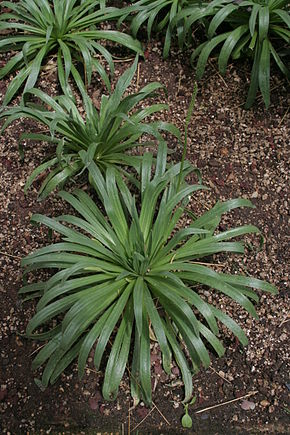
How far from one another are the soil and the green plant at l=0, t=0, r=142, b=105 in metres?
0.17

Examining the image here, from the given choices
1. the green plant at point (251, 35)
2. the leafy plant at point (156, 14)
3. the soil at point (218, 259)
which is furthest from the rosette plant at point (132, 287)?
the leafy plant at point (156, 14)

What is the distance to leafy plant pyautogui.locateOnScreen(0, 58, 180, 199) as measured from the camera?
3131 mm

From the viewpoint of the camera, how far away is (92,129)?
3160 millimetres

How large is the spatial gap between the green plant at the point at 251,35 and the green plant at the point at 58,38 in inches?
18.8

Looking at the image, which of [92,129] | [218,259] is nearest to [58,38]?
[92,129]

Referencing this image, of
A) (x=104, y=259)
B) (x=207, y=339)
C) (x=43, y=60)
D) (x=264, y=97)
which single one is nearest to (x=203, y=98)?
(x=264, y=97)

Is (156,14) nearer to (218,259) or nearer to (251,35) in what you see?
(251,35)

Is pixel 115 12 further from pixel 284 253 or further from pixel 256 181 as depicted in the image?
pixel 284 253

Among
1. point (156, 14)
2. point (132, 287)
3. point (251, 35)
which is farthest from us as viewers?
point (156, 14)

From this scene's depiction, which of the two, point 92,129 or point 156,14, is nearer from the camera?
point 92,129

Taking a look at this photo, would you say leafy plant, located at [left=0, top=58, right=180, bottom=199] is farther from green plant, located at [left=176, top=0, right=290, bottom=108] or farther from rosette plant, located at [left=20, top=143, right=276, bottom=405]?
green plant, located at [left=176, top=0, right=290, bottom=108]

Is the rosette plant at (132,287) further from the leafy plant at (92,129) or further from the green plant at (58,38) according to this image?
the green plant at (58,38)

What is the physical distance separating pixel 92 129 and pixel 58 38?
84cm

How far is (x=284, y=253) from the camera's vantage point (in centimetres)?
319
